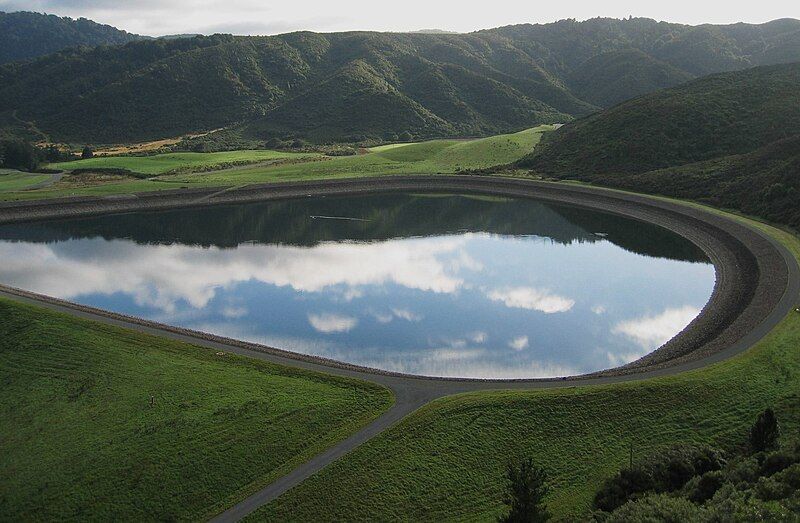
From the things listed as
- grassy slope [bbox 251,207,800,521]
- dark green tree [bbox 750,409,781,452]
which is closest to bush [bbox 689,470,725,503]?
grassy slope [bbox 251,207,800,521]

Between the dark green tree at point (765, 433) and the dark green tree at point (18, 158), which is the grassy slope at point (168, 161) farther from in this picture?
the dark green tree at point (765, 433)

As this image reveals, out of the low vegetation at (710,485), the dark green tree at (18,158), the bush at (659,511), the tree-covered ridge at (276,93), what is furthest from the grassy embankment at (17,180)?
the bush at (659,511)

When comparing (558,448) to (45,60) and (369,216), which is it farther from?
(45,60)

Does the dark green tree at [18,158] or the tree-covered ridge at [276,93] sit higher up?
the tree-covered ridge at [276,93]

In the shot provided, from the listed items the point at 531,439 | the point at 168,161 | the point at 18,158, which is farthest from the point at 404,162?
the point at 531,439

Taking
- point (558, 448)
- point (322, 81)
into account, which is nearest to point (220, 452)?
point (558, 448)
